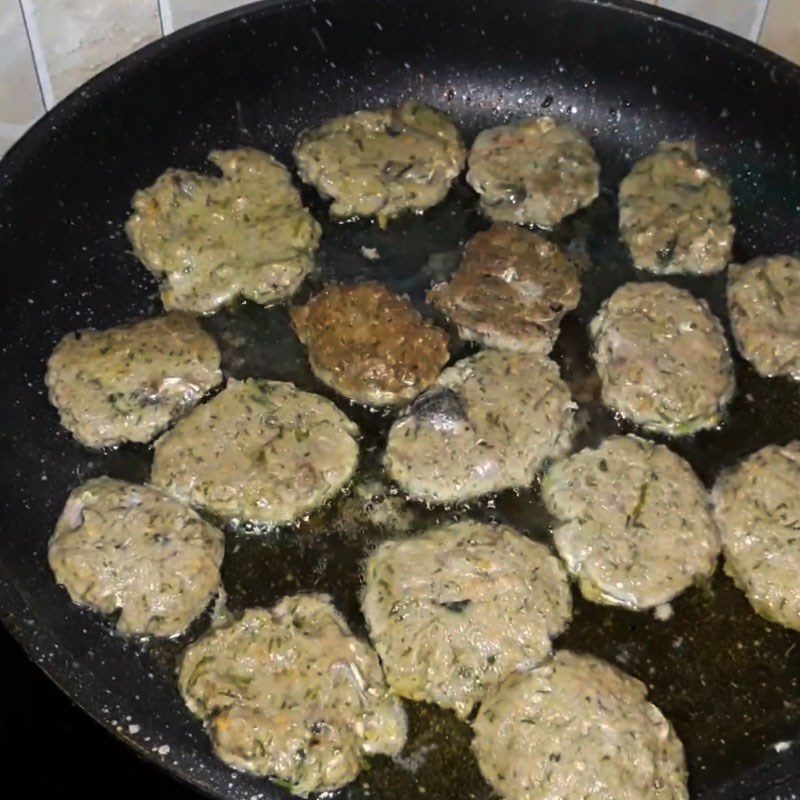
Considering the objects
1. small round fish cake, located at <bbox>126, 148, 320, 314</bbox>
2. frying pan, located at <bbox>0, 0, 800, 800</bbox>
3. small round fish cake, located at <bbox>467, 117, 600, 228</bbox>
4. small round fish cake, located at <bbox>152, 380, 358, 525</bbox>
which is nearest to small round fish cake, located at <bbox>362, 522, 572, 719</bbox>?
frying pan, located at <bbox>0, 0, 800, 800</bbox>

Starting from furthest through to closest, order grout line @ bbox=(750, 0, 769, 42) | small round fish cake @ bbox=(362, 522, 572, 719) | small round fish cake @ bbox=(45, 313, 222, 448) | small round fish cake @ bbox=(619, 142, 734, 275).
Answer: grout line @ bbox=(750, 0, 769, 42) → small round fish cake @ bbox=(619, 142, 734, 275) → small round fish cake @ bbox=(45, 313, 222, 448) → small round fish cake @ bbox=(362, 522, 572, 719)

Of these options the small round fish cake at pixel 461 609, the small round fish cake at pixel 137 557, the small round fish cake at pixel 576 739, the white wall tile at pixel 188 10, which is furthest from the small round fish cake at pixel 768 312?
the white wall tile at pixel 188 10

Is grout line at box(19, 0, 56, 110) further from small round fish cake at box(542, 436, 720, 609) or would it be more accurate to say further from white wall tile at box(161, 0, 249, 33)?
small round fish cake at box(542, 436, 720, 609)

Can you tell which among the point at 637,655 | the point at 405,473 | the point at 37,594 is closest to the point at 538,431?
the point at 405,473

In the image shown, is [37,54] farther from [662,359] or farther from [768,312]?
[768,312]

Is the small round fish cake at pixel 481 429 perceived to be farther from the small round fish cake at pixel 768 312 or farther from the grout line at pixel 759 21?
the grout line at pixel 759 21

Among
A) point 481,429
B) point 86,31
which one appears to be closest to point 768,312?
point 481,429

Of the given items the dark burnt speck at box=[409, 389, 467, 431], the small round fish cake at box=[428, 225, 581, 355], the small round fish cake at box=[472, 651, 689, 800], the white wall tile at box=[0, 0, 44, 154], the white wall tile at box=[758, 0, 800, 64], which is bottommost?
the small round fish cake at box=[472, 651, 689, 800]
